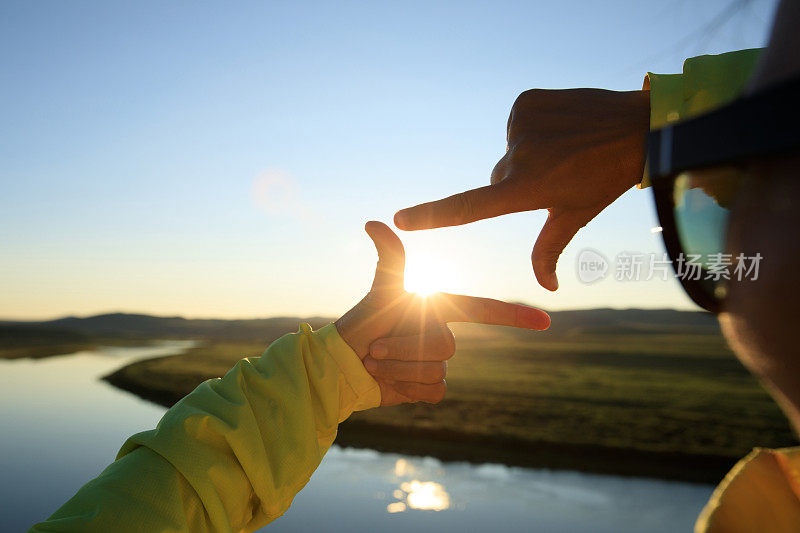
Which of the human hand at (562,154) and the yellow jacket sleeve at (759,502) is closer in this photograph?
the yellow jacket sleeve at (759,502)

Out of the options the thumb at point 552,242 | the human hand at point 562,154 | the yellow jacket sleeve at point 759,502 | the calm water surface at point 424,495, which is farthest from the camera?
the calm water surface at point 424,495

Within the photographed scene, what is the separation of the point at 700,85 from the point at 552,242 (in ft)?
Answer: 1.45

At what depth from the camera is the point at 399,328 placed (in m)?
1.38

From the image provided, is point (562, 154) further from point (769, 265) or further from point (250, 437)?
point (250, 437)

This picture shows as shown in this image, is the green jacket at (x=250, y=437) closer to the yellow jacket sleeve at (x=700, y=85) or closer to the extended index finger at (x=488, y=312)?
the yellow jacket sleeve at (x=700, y=85)

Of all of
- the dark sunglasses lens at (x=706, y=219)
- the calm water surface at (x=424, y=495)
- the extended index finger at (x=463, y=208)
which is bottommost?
the calm water surface at (x=424, y=495)

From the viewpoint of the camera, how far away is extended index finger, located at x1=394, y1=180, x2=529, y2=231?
1063 millimetres

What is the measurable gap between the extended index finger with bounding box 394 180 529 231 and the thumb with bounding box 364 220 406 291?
0.20 m

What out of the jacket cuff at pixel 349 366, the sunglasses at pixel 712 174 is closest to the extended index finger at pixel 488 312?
the jacket cuff at pixel 349 366

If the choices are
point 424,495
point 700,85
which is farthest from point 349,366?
point 424,495

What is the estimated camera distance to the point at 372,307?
1.36m

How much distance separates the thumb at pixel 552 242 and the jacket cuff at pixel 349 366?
0.52 meters

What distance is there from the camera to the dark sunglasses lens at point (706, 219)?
20.0 inches

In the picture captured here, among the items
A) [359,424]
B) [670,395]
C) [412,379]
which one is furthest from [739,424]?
[412,379]
